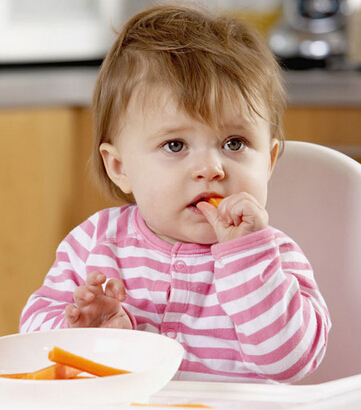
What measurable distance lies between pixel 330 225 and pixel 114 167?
0.33 meters

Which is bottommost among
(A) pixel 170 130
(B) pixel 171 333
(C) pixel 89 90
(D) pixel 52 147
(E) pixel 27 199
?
(E) pixel 27 199

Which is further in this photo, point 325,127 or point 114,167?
point 325,127

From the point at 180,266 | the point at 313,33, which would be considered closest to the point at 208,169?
the point at 180,266

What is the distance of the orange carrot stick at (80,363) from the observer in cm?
68

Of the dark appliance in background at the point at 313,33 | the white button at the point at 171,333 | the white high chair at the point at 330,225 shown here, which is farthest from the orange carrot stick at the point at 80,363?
the dark appliance in background at the point at 313,33

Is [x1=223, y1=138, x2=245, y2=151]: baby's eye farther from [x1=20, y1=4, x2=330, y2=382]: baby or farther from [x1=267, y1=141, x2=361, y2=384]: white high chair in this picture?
[x1=267, y1=141, x2=361, y2=384]: white high chair

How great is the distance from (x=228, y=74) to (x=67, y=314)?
340 mm

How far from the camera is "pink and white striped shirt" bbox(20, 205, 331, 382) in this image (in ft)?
2.82

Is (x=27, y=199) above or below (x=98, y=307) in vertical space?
below

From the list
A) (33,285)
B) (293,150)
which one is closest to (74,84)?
(33,285)

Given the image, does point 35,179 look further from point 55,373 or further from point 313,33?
point 55,373

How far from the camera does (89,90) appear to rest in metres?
2.44

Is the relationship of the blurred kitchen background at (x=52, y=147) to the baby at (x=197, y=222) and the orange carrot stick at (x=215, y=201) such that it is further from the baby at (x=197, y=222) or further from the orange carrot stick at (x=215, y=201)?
the orange carrot stick at (x=215, y=201)

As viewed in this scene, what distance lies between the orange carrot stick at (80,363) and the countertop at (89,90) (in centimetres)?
171
